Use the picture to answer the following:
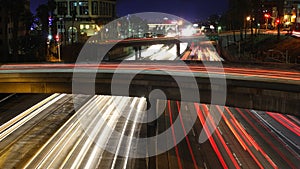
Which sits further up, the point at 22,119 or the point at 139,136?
the point at 22,119

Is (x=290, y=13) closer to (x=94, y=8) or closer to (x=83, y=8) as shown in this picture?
(x=94, y=8)

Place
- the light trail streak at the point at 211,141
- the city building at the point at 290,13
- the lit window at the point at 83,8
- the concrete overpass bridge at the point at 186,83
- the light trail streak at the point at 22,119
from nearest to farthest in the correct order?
the concrete overpass bridge at the point at 186,83 → the light trail streak at the point at 211,141 → the light trail streak at the point at 22,119 → the city building at the point at 290,13 → the lit window at the point at 83,8

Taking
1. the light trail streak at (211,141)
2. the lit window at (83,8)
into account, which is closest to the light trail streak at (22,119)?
the light trail streak at (211,141)

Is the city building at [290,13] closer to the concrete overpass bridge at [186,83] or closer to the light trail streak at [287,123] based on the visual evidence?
the light trail streak at [287,123]

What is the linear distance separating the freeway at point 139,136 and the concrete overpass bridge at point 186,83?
4.31 metres

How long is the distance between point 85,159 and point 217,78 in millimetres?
11072

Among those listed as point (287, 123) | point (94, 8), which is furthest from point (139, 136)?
point (94, 8)

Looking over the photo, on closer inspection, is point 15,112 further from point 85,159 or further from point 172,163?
point 172,163

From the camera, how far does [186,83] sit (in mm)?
27438

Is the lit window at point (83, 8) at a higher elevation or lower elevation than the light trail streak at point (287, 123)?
higher

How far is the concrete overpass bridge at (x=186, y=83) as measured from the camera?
24.2 m

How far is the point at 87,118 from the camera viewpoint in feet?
130

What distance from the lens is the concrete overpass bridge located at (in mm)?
24219

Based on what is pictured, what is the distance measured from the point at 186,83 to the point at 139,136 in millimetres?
8551
